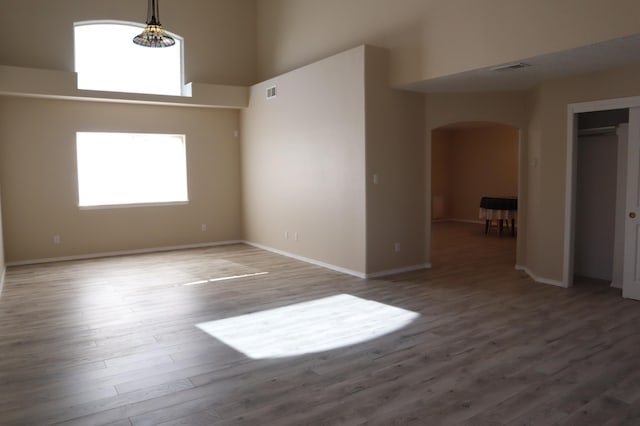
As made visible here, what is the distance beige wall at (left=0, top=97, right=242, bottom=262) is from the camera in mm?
7242

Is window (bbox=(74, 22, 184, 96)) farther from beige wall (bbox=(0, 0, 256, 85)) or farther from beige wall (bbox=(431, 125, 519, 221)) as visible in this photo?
beige wall (bbox=(431, 125, 519, 221))

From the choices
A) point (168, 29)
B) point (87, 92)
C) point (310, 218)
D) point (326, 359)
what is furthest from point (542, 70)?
point (87, 92)

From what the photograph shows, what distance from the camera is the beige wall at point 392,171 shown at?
6027 millimetres

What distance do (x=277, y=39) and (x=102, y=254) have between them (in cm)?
478

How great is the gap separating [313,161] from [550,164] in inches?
123

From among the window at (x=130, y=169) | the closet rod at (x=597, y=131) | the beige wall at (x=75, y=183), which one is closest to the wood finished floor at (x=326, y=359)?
the beige wall at (x=75, y=183)

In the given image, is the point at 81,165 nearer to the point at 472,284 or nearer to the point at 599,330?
the point at 472,284

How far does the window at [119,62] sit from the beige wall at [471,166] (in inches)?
276

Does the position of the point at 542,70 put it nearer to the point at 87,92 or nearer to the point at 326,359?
the point at 326,359

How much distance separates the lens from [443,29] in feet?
17.7

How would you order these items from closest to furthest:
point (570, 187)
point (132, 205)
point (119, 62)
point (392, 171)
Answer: point (570, 187), point (392, 171), point (119, 62), point (132, 205)

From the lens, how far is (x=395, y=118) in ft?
20.6

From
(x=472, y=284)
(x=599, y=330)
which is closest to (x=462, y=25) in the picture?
(x=472, y=284)

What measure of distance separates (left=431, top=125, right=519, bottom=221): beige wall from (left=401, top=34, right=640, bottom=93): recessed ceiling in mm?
5487
